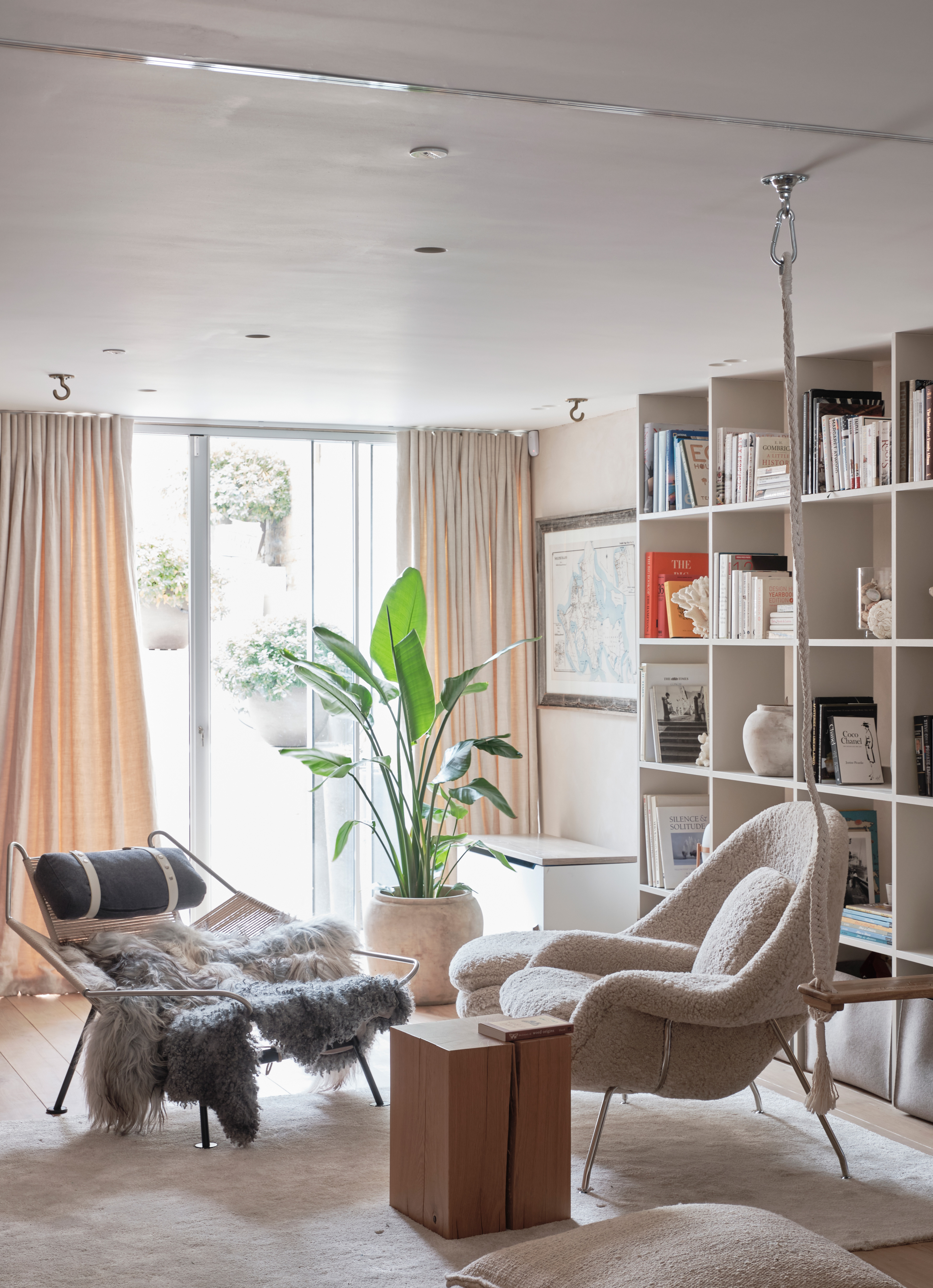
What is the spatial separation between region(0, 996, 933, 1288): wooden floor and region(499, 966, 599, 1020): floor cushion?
3.01ft

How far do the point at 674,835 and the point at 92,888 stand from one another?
7.30 feet

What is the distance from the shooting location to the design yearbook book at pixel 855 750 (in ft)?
14.6

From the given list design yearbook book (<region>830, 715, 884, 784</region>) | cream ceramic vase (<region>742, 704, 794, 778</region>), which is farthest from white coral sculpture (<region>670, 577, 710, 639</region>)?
design yearbook book (<region>830, 715, 884, 784</region>)

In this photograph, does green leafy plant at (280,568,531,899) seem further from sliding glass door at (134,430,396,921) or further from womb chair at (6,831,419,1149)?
womb chair at (6,831,419,1149)

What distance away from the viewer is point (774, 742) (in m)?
4.74

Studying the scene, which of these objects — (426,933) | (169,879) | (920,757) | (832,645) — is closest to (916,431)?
(832,645)

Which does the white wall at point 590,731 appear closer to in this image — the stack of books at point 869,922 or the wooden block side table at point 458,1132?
the stack of books at point 869,922

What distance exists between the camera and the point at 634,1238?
7.73 feet

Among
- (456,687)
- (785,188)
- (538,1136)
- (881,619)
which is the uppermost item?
(785,188)

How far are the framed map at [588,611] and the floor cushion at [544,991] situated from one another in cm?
201

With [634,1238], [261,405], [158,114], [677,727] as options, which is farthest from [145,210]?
[677,727]

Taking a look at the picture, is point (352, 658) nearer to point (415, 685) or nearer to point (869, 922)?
point (415, 685)

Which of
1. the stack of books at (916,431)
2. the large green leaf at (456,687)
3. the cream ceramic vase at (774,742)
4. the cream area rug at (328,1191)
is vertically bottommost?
the cream area rug at (328,1191)

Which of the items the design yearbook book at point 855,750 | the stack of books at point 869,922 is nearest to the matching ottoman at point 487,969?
the stack of books at point 869,922
